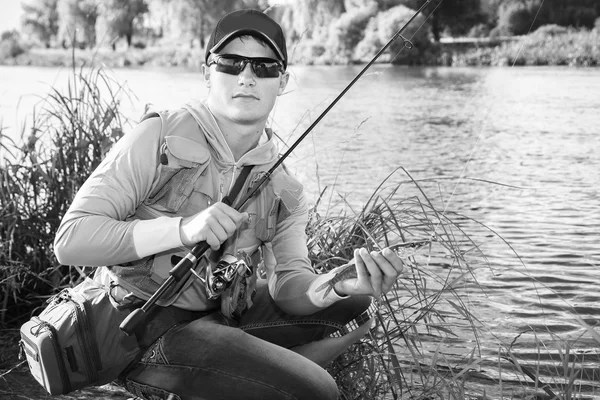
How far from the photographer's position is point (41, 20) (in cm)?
1861

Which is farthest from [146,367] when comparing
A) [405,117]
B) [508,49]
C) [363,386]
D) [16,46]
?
[508,49]

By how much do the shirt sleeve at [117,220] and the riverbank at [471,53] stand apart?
1919cm

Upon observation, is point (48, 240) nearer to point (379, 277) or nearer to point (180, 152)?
point (180, 152)

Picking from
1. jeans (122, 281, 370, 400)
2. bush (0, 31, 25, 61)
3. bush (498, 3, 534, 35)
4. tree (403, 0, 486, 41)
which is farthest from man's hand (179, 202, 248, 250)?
tree (403, 0, 486, 41)

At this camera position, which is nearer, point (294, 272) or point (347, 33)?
point (294, 272)

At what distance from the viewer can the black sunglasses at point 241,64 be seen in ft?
6.59

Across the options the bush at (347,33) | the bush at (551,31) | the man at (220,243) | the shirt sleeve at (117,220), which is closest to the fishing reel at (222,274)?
the man at (220,243)

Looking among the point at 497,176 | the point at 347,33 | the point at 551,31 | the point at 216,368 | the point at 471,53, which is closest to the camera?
the point at 216,368

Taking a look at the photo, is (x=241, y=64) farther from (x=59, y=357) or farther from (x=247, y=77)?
(x=59, y=357)

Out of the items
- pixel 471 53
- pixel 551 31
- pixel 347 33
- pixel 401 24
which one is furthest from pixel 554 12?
pixel 347 33

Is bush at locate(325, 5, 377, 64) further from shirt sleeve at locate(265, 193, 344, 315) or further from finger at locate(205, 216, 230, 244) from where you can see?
finger at locate(205, 216, 230, 244)

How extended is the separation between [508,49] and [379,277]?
25640 millimetres

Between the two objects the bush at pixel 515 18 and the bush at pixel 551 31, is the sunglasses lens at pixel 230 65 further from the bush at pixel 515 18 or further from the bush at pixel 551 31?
the bush at pixel 515 18

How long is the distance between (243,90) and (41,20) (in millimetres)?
18247
